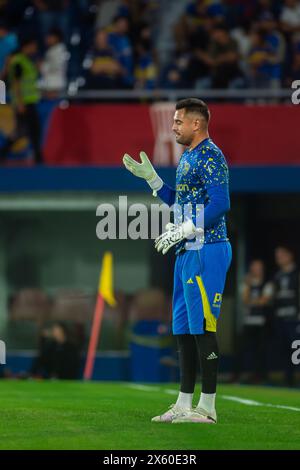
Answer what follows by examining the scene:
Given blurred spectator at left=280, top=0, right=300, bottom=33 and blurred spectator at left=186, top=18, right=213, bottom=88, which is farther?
blurred spectator at left=280, top=0, right=300, bottom=33

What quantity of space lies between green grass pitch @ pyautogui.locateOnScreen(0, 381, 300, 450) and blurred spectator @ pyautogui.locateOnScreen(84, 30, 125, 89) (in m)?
11.3

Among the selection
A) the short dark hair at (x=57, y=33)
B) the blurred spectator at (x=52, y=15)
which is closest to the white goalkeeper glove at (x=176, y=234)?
the short dark hair at (x=57, y=33)

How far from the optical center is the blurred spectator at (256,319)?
833 inches

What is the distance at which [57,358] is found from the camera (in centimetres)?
2108

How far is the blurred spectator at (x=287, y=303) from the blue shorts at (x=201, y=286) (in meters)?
10.7

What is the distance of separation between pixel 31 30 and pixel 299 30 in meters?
4.97

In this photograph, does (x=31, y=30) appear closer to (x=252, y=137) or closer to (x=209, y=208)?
(x=252, y=137)

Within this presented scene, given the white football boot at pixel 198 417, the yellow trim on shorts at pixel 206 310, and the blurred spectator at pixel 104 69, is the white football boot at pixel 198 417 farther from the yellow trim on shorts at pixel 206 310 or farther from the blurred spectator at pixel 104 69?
the blurred spectator at pixel 104 69

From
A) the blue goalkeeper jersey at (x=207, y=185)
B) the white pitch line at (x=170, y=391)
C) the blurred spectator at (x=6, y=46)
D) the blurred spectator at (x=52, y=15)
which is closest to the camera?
the blue goalkeeper jersey at (x=207, y=185)

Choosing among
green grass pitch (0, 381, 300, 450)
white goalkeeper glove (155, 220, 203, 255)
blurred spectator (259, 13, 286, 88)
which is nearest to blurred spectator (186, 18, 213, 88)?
blurred spectator (259, 13, 286, 88)

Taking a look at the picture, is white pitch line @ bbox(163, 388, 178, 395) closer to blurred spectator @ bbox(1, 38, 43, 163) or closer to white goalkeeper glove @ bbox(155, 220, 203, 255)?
white goalkeeper glove @ bbox(155, 220, 203, 255)

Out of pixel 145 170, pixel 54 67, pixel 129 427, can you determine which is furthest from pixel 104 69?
pixel 129 427

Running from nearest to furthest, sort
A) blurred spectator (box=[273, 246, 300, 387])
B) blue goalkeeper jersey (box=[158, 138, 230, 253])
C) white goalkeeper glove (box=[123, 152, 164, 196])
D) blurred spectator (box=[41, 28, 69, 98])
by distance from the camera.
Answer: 1. blue goalkeeper jersey (box=[158, 138, 230, 253])
2. white goalkeeper glove (box=[123, 152, 164, 196])
3. blurred spectator (box=[273, 246, 300, 387])
4. blurred spectator (box=[41, 28, 69, 98])

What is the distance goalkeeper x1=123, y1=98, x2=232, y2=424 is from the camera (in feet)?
30.6
